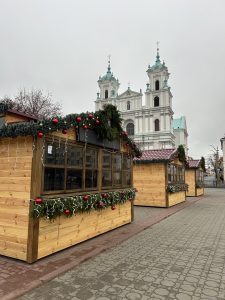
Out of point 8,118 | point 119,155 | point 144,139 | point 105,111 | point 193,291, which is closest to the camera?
point 193,291

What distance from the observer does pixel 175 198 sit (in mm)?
14805

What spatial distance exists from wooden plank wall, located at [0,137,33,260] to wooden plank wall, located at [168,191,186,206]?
987 cm

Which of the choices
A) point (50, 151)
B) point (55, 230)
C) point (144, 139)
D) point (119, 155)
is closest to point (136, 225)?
point (119, 155)

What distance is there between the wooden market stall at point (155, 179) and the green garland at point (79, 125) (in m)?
4.78

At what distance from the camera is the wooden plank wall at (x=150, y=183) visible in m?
13.3

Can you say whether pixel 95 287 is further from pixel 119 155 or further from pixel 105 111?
pixel 119 155

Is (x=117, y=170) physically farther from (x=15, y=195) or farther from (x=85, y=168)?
(x=15, y=195)

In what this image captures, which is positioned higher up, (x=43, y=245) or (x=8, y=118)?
(x=8, y=118)

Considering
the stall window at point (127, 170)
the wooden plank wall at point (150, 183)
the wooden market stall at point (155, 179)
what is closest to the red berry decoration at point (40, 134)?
the stall window at point (127, 170)

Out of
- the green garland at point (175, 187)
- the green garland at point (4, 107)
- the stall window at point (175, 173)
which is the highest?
the green garland at point (4, 107)

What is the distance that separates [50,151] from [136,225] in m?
4.65

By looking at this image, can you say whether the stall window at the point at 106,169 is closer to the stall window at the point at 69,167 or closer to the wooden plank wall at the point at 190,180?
the stall window at the point at 69,167

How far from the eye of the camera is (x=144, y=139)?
197 ft

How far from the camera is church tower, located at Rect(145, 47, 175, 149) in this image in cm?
5866
